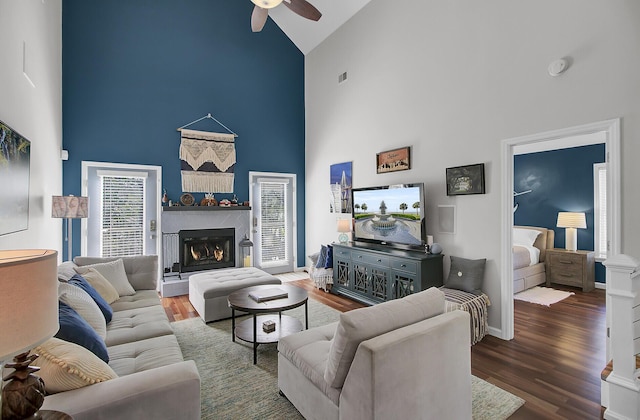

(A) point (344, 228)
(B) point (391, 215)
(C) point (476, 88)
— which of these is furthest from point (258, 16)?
(A) point (344, 228)

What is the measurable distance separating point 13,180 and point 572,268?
7.24 metres

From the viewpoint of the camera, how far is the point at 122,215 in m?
5.34

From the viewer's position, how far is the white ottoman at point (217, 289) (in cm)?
388

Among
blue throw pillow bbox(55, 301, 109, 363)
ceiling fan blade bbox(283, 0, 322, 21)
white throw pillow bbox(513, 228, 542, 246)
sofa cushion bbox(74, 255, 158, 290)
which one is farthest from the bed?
blue throw pillow bbox(55, 301, 109, 363)

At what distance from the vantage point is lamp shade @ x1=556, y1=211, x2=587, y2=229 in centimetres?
561

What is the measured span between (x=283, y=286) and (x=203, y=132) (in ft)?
12.2

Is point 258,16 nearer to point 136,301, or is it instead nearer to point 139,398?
point 136,301

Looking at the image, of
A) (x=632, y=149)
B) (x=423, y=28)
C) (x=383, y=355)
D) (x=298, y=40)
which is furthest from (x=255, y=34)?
(x=383, y=355)

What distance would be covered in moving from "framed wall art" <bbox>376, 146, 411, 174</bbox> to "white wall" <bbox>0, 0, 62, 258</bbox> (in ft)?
13.8

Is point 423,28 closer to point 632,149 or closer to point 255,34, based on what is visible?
point 632,149

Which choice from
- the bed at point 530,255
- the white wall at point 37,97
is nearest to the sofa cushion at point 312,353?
the white wall at point 37,97

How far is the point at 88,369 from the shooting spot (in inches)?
59.2

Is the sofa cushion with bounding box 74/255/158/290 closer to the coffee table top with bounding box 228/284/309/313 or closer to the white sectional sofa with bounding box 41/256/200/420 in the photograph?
the coffee table top with bounding box 228/284/309/313

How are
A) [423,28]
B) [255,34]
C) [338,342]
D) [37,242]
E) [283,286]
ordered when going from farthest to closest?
[255,34], [423,28], [283,286], [37,242], [338,342]
